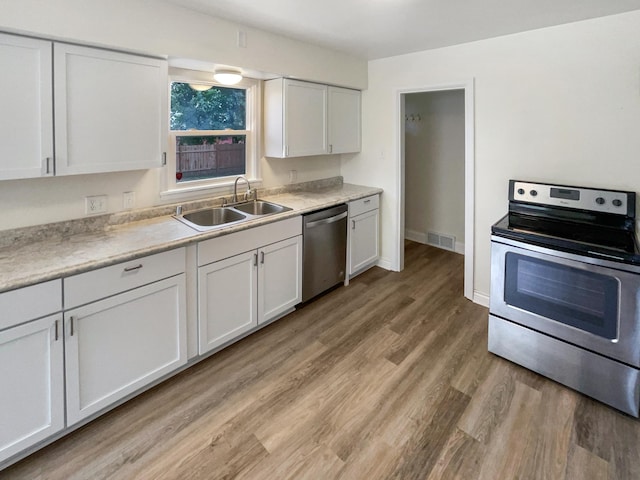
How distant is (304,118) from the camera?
346 cm

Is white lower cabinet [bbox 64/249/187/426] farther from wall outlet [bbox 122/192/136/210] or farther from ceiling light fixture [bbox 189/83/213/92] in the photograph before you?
ceiling light fixture [bbox 189/83/213/92]

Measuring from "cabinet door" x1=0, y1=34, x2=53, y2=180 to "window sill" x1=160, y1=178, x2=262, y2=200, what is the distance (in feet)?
3.01

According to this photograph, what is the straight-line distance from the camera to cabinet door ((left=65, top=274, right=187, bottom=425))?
186 cm

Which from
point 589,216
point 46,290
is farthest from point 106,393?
point 589,216

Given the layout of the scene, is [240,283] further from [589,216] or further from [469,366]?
[589,216]

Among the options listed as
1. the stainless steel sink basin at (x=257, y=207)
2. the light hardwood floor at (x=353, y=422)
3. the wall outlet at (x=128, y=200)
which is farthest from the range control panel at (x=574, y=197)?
the wall outlet at (x=128, y=200)

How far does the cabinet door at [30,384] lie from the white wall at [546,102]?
3239 mm

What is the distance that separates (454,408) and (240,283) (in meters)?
1.60

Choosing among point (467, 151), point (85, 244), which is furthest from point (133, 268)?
point (467, 151)

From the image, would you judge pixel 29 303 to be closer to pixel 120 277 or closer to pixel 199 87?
pixel 120 277

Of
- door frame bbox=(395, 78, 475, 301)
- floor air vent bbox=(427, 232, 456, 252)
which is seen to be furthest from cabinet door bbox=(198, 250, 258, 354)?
floor air vent bbox=(427, 232, 456, 252)

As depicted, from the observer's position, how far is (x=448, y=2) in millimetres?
2324

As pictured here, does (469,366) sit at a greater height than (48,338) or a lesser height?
lesser

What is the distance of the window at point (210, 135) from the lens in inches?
113
